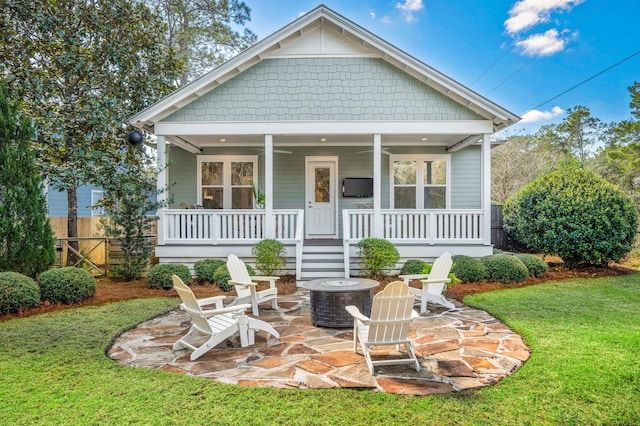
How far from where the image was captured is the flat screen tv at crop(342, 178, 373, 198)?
11.6 meters

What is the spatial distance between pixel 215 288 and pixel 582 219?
28.6 feet

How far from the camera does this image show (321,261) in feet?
30.4

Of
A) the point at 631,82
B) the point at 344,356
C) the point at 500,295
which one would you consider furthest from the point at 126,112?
the point at 631,82

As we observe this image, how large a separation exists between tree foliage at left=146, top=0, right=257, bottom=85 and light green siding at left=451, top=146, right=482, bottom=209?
12073 mm

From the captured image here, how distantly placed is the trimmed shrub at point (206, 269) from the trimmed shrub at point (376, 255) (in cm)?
324

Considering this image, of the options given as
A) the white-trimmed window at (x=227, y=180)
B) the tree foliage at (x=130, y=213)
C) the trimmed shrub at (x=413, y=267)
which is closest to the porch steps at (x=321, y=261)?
the trimmed shrub at (x=413, y=267)

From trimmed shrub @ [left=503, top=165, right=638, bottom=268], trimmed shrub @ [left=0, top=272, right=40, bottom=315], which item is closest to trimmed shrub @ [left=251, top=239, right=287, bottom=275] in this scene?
trimmed shrub @ [left=0, top=272, right=40, bottom=315]

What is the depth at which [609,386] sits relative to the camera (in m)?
3.47

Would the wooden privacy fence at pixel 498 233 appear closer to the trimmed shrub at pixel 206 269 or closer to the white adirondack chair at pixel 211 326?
the trimmed shrub at pixel 206 269

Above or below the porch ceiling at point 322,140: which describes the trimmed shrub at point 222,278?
below

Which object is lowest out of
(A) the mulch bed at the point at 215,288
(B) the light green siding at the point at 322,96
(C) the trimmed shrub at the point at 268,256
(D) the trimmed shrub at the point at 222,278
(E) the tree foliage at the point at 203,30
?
(A) the mulch bed at the point at 215,288

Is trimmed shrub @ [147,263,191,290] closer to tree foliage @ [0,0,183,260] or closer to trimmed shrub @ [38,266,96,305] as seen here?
trimmed shrub @ [38,266,96,305]

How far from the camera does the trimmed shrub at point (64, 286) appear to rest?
676 centimetres

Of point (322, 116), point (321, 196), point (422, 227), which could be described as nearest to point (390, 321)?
point (422, 227)
